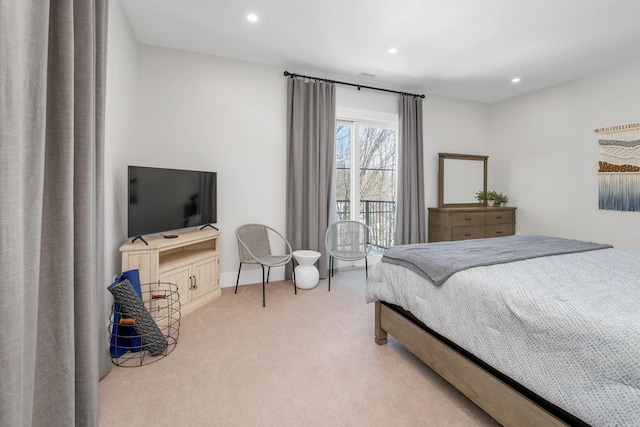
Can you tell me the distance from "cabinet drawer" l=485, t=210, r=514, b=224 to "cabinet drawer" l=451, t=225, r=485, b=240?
0.20m

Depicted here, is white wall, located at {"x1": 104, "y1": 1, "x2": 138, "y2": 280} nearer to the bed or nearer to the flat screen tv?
the flat screen tv

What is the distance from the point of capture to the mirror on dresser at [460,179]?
15.3 ft

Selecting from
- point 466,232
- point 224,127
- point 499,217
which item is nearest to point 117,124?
point 224,127

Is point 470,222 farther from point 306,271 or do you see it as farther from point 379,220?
point 306,271

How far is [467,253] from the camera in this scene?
196 centimetres

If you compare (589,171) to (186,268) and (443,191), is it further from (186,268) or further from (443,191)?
(186,268)

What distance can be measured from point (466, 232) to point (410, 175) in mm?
1183

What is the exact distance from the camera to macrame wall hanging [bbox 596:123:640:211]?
3.41 m

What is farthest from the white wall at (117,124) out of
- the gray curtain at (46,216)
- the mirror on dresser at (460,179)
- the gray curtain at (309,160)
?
the mirror on dresser at (460,179)

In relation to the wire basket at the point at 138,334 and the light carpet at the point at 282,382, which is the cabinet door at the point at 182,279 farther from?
the light carpet at the point at 282,382

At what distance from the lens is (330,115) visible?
382 centimetres

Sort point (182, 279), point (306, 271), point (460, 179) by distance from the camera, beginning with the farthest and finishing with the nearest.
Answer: point (460, 179)
point (306, 271)
point (182, 279)

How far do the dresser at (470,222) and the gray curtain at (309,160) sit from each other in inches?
71.6

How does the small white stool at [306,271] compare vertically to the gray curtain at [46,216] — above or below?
below
